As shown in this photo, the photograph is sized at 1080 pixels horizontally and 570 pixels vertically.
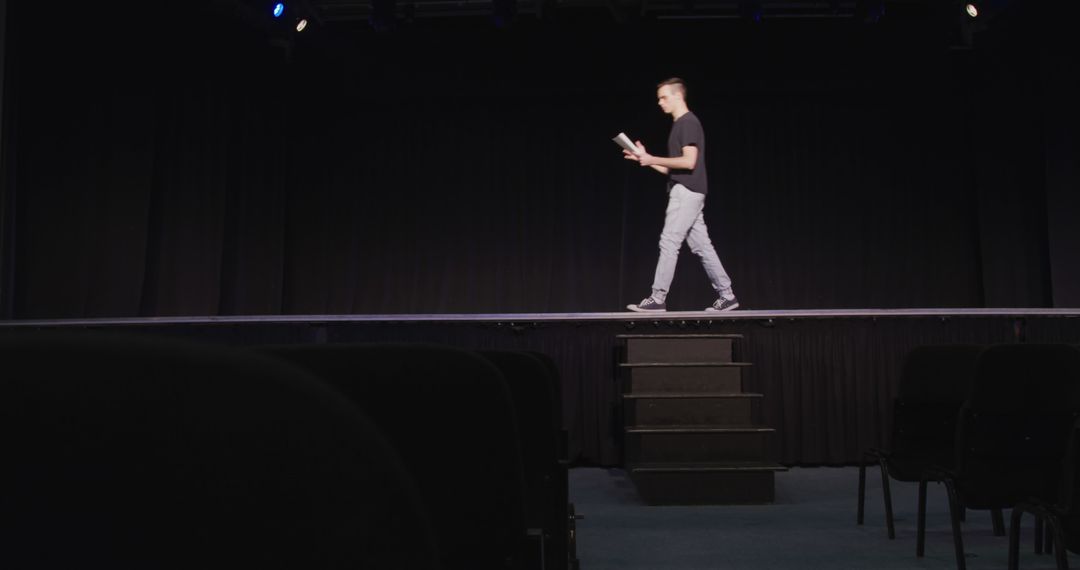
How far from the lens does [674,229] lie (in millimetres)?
6273

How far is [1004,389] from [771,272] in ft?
21.7

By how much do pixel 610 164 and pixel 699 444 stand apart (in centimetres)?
499

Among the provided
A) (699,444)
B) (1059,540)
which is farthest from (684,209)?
(1059,540)

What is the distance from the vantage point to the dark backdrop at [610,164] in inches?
343

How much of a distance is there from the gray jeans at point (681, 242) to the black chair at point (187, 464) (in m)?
5.82

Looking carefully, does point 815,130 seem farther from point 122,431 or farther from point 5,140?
point 122,431

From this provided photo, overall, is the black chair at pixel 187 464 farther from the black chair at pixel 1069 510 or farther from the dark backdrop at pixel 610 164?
the dark backdrop at pixel 610 164

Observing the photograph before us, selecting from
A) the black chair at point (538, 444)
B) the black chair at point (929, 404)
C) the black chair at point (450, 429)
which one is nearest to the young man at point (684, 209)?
the black chair at point (929, 404)

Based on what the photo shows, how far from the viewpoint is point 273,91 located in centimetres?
925

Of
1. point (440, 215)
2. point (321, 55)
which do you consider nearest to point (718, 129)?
point (440, 215)

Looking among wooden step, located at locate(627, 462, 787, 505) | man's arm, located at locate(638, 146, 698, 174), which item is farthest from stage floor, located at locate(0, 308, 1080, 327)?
wooden step, located at locate(627, 462, 787, 505)

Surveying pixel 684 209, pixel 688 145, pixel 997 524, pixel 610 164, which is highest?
pixel 610 164

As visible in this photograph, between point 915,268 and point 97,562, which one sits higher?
point 915,268

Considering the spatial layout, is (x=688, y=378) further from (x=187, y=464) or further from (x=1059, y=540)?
(x=187, y=464)
